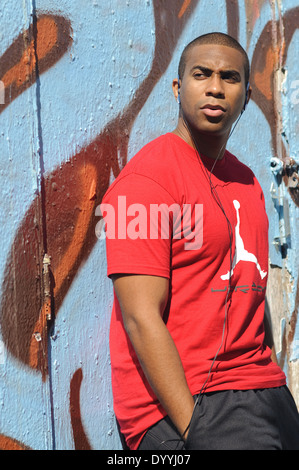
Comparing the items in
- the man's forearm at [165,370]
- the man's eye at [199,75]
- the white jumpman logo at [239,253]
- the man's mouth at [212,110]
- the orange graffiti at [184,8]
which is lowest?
the man's forearm at [165,370]

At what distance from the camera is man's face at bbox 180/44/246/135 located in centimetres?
207

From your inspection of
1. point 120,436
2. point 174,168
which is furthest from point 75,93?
point 120,436

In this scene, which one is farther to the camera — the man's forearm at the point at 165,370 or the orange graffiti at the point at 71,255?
the orange graffiti at the point at 71,255

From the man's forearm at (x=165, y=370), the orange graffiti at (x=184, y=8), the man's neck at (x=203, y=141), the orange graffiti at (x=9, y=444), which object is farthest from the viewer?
the orange graffiti at (x=184, y=8)

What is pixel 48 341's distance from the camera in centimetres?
217

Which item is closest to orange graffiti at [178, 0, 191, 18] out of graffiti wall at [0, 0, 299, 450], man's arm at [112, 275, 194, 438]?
graffiti wall at [0, 0, 299, 450]

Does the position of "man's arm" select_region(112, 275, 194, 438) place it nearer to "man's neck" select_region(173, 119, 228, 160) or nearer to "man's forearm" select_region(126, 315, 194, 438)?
"man's forearm" select_region(126, 315, 194, 438)

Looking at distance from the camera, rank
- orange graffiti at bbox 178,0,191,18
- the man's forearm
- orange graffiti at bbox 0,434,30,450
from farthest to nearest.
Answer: orange graffiti at bbox 178,0,191,18, orange graffiti at bbox 0,434,30,450, the man's forearm

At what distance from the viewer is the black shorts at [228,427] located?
1835 mm

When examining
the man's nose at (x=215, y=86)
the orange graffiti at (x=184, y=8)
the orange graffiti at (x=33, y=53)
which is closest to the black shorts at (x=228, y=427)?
the man's nose at (x=215, y=86)

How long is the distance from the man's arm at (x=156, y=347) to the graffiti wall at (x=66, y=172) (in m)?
0.44

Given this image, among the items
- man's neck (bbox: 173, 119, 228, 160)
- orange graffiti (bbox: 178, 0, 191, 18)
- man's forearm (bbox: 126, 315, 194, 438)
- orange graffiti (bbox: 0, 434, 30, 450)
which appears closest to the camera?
man's forearm (bbox: 126, 315, 194, 438)

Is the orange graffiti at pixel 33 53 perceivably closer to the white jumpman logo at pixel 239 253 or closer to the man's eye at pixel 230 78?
the man's eye at pixel 230 78

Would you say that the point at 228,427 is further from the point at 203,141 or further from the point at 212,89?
the point at 212,89
